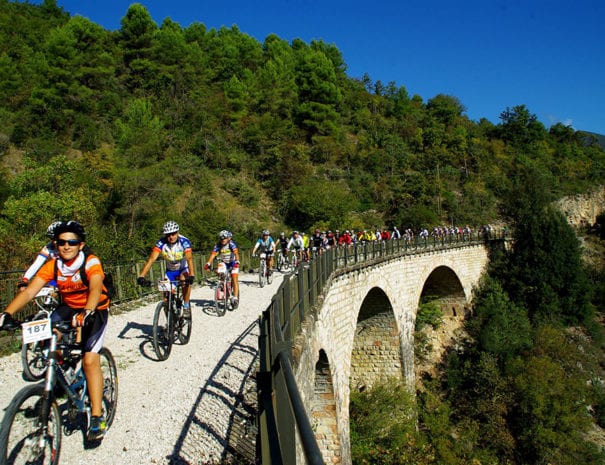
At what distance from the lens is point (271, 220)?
38438 millimetres

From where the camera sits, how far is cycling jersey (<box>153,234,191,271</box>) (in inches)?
251

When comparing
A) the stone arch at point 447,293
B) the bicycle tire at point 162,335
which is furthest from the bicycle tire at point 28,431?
the stone arch at point 447,293

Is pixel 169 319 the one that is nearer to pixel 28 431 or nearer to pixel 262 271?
pixel 28 431

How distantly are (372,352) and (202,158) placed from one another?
29.5 metres

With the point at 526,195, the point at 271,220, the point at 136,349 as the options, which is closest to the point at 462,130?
the point at 526,195

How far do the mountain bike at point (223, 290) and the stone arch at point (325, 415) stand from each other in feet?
8.01

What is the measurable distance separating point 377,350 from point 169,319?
1429 centimetres

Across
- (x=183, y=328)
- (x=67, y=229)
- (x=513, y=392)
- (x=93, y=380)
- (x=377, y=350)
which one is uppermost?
(x=67, y=229)

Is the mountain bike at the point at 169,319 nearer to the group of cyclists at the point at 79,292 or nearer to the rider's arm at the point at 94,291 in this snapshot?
the group of cyclists at the point at 79,292

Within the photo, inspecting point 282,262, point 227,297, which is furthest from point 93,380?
point 282,262

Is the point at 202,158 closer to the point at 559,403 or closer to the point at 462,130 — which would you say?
the point at 559,403

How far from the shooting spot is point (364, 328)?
18.8 m

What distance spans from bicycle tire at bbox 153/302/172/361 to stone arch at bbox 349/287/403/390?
503 inches

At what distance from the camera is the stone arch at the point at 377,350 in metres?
18.4
